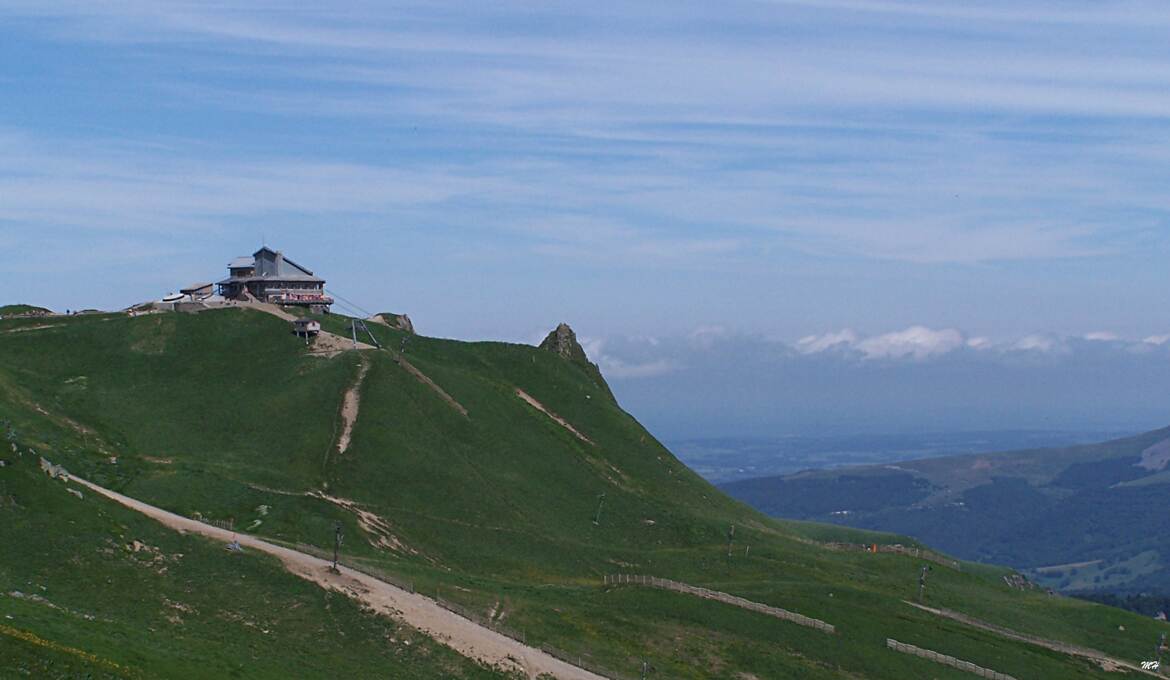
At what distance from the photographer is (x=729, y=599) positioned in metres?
107

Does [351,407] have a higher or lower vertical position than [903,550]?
higher

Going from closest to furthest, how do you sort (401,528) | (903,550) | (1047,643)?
(401,528), (1047,643), (903,550)

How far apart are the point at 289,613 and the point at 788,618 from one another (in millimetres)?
48536

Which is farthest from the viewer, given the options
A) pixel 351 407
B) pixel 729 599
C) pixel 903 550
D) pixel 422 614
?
pixel 903 550

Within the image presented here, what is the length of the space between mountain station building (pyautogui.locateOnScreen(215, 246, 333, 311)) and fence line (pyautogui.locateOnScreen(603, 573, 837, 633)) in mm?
88104

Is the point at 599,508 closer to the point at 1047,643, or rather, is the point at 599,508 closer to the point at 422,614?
the point at 1047,643

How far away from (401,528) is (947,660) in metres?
53.1

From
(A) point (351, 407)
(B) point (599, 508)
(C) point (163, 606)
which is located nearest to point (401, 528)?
(A) point (351, 407)

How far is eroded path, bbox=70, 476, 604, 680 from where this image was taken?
7781 cm

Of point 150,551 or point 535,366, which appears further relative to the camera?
point 535,366

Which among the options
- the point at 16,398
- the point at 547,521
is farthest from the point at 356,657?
the point at 16,398

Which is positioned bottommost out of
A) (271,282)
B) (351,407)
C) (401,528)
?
(401,528)

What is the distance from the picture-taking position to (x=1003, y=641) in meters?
115

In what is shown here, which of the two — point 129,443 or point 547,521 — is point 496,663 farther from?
point 129,443
